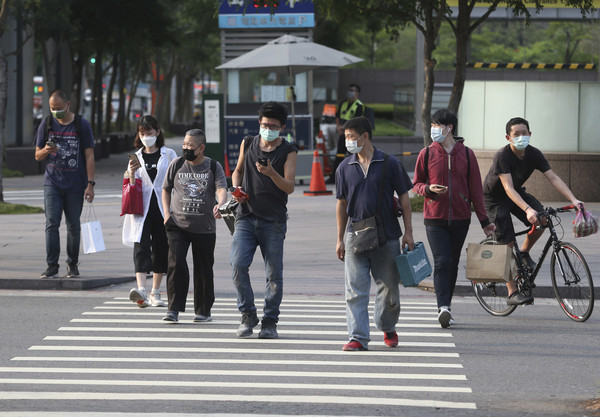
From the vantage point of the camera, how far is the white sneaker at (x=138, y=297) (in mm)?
10750

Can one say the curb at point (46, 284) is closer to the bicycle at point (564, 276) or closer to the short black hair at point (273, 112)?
the short black hair at point (273, 112)

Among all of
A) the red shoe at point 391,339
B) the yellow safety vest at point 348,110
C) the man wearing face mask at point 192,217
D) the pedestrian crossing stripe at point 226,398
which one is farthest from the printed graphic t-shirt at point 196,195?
the yellow safety vest at point 348,110

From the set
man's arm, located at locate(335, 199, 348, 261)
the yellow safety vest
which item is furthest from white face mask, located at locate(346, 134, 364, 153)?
the yellow safety vest

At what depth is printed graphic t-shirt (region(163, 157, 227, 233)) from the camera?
993 cm

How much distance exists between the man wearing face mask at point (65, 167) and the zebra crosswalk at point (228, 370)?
1967 millimetres

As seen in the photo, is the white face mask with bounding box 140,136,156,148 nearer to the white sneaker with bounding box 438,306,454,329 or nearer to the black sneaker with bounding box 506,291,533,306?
the white sneaker with bounding box 438,306,454,329

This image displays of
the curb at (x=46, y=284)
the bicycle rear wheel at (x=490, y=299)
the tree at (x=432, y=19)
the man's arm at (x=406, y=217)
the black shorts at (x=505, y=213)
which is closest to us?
the man's arm at (x=406, y=217)

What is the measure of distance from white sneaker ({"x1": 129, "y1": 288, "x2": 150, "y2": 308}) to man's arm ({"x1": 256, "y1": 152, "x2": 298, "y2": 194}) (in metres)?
2.29

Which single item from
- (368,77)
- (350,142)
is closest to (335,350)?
(350,142)

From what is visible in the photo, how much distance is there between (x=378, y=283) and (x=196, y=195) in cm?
192

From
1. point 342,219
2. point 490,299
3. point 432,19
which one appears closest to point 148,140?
point 342,219

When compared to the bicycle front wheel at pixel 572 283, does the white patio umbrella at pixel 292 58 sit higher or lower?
higher

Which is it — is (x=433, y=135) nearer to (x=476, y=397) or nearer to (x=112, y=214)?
(x=476, y=397)

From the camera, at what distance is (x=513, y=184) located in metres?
10.5
